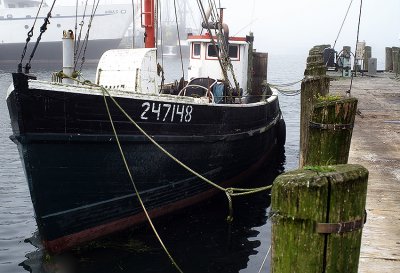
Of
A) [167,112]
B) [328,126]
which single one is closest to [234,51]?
[167,112]

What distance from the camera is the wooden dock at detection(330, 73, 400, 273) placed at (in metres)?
4.90

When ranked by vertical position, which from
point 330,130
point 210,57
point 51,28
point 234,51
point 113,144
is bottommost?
point 113,144

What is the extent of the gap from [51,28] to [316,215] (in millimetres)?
86728

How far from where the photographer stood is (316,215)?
9.28ft

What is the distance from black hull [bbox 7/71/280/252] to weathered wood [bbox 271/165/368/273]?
5.45m

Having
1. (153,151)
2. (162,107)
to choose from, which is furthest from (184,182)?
(162,107)

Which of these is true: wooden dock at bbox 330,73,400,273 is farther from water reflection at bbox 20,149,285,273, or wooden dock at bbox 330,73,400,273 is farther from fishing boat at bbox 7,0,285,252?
fishing boat at bbox 7,0,285,252

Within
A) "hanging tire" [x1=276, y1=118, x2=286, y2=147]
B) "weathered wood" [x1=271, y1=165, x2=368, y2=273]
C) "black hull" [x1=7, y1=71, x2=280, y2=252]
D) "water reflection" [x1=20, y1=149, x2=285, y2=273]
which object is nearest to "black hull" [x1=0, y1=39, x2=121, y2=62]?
"hanging tire" [x1=276, y1=118, x2=286, y2=147]

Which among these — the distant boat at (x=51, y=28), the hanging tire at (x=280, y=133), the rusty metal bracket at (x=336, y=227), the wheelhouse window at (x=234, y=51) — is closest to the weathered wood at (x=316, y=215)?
the rusty metal bracket at (x=336, y=227)

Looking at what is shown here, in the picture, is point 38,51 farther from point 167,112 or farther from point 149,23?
point 167,112

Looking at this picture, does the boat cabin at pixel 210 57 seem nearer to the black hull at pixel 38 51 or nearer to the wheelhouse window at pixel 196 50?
the wheelhouse window at pixel 196 50

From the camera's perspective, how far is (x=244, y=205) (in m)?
11.8

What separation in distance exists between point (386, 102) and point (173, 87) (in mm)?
6870

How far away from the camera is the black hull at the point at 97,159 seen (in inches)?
295
